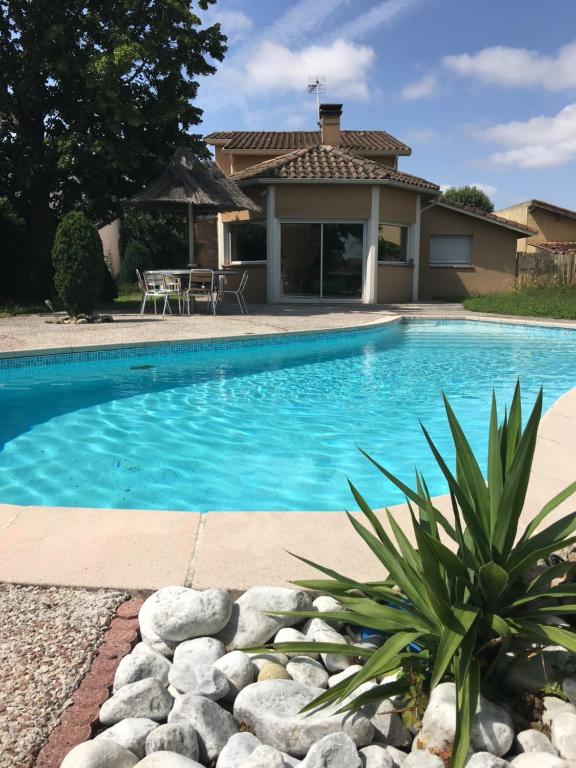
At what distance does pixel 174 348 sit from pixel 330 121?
13788 mm


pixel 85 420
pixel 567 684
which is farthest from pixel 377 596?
pixel 85 420

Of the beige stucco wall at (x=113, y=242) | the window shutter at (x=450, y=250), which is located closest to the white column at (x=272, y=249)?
the window shutter at (x=450, y=250)

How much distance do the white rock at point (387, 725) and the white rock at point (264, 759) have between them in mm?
332

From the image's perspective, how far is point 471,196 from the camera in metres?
44.7

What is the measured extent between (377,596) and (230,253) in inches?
729

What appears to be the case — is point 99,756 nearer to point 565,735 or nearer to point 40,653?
point 40,653

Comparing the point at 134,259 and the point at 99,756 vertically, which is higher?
the point at 134,259

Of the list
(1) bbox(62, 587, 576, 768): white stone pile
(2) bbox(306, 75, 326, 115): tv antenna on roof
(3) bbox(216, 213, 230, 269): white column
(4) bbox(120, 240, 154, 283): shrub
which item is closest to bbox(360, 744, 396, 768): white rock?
(1) bbox(62, 587, 576, 768): white stone pile

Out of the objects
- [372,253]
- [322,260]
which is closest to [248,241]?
[322,260]

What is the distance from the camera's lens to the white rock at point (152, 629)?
2.23m

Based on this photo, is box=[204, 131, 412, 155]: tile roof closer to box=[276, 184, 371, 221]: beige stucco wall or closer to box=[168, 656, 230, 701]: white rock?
box=[276, 184, 371, 221]: beige stucco wall

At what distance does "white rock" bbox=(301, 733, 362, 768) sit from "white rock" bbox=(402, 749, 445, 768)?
0.44ft

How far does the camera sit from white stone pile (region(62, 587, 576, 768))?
162 centimetres

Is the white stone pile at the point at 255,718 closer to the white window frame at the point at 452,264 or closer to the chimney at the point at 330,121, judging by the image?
the white window frame at the point at 452,264
